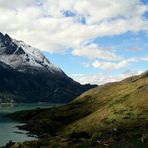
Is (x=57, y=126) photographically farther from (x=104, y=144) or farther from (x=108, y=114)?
(x=104, y=144)

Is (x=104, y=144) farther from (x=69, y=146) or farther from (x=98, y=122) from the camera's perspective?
(x=98, y=122)

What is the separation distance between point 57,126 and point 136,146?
120969 mm

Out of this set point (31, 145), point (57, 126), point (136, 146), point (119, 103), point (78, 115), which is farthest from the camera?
point (78, 115)

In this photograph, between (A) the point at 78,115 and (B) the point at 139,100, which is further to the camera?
(A) the point at 78,115

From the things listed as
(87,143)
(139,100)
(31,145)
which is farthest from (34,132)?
(87,143)

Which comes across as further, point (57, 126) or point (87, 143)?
point (57, 126)

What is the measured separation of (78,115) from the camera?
647 ft

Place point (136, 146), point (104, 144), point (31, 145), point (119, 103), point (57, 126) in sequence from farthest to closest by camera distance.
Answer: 1. point (57, 126)
2. point (119, 103)
3. point (31, 145)
4. point (104, 144)
5. point (136, 146)

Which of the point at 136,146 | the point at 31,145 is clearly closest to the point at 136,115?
the point at 31,145

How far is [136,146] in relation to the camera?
62094 mm

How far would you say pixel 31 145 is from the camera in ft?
267

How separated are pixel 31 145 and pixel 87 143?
1448cm

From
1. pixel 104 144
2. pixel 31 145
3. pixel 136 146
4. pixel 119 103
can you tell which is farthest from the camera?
pixel 119 103

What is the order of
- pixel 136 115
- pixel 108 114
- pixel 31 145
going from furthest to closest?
1. pixel 108 114
2. pixel 136 115
3. pixel 31 145
